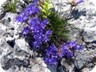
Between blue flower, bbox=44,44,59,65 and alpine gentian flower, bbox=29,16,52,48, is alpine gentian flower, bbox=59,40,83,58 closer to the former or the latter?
blue flower, bbox=44,44,59,65

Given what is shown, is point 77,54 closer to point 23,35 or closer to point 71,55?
point 71,55

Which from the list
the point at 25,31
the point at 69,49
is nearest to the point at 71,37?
the point at 69,49

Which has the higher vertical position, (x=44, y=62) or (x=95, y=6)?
(x=95, y=6)

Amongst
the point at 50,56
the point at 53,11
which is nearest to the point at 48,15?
the point at 53,11

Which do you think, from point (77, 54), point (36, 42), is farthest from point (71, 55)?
point (36, 42)

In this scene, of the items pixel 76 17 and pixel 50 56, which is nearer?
pixel 50 56

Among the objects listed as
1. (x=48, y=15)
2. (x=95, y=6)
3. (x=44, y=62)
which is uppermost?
(x=95, y=6)

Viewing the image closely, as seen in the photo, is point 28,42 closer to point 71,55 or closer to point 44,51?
point 44,51
